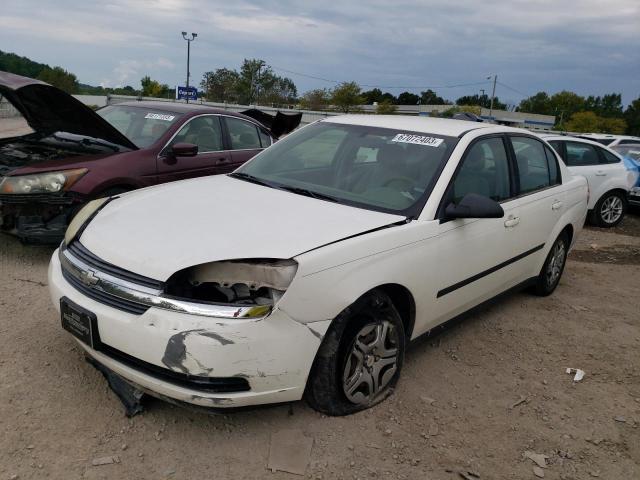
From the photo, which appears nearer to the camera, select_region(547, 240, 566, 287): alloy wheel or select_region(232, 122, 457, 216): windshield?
select_region(232, 122, 457, 216): windshield

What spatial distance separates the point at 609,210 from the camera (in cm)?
1024

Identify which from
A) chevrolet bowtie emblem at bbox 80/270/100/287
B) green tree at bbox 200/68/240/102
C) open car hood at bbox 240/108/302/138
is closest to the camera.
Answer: chevrolet bowtie emblem at bbox 80/270/100/287

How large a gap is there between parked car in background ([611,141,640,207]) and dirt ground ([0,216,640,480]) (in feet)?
24.6

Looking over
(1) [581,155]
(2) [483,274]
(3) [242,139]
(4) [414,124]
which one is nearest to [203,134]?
(3) [242,139]

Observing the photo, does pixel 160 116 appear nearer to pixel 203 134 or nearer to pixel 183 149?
pixel 203 134

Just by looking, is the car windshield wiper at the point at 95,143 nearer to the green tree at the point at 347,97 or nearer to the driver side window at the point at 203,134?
the driver side window at the point at 203,134

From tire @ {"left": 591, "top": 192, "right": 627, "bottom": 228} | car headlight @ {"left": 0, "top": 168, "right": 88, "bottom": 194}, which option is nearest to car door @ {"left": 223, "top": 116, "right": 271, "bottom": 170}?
car headlight @ {"left": 0, "top": 168, "right": 88, "bottom": 194}

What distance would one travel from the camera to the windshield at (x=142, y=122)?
604 centimetres

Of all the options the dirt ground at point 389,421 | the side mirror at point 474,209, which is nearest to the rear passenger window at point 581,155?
the dirt ground at point 389,421

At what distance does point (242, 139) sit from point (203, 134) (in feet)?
2.15

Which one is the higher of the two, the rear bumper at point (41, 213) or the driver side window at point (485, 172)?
the driver side window at point (485, 172)

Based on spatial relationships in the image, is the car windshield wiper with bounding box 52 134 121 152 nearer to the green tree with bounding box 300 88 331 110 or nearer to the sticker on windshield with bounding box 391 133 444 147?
the sticker on windshield with bounding box 391 133 444 147

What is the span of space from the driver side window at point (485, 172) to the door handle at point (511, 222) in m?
0.17

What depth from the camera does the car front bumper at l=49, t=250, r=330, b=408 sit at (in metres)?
2.44
